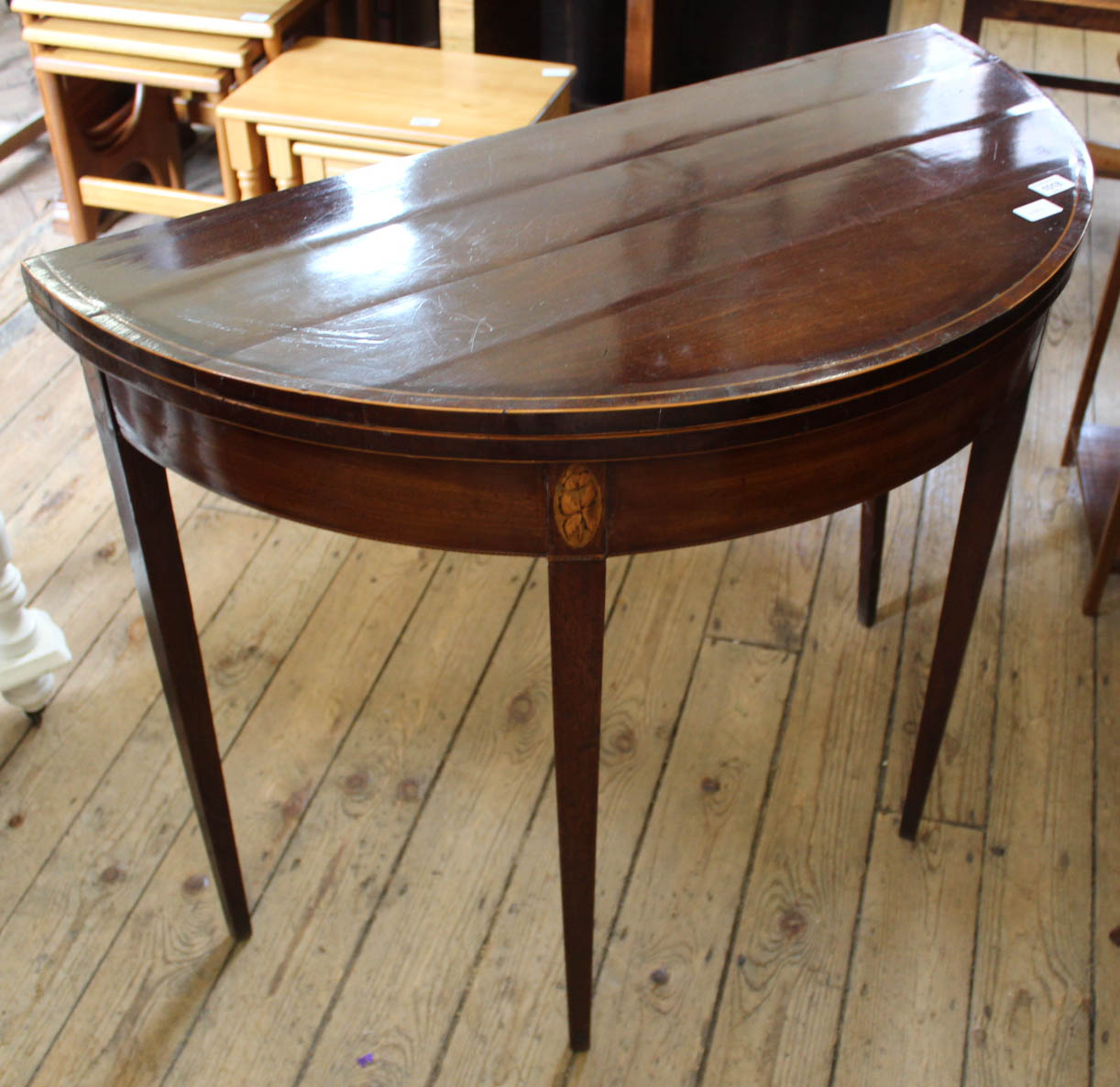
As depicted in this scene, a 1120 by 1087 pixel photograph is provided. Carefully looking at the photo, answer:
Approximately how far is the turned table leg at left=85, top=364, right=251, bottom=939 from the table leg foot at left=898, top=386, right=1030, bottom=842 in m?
0.75

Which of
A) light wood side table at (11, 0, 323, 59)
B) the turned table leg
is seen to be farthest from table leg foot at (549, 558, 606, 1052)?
light wood side table at (11, 0, 323, 59)

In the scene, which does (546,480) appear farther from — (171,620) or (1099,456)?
(1099,456)

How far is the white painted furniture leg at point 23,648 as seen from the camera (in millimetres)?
1654

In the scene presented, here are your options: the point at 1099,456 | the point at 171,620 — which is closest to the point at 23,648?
the point at 171,620

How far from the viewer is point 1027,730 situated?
1721mm

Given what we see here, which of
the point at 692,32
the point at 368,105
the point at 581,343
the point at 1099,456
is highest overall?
the point at 581,343

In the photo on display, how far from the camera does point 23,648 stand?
1.68 meters

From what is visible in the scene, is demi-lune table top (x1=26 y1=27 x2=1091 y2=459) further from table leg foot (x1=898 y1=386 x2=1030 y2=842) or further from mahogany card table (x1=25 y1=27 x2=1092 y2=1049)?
table leg foot (x1=898 y1=386 x2=1030 y2=842)

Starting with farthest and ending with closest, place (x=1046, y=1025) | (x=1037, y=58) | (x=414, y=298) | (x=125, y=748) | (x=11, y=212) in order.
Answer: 1. (x=1037, y=58)
2. (x=11, y=212)
3. (x=125, y=748)
4. (x=1046, y=1025)
5. (x=414, y=298)

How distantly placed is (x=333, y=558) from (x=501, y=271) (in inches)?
41.1

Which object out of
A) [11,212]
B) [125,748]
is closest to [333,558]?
[125,748]

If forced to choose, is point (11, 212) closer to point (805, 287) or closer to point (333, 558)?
point (333, 558)

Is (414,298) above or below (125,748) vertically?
above

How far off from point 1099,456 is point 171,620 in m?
1.56
